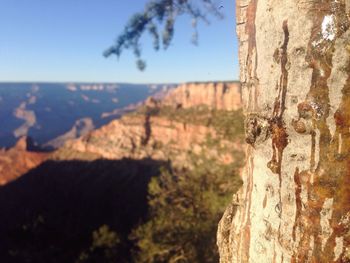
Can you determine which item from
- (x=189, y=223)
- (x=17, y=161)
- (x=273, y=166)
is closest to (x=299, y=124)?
(x=273, y=166)

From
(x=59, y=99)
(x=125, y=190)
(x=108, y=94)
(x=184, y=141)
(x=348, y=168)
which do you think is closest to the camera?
(x=348, y=168)

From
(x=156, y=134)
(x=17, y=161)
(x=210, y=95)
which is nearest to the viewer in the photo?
(x=156, y=134)

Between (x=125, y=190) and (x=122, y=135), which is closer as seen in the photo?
(x=125, y=190)

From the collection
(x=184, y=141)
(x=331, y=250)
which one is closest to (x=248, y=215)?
(x=331, y=250)

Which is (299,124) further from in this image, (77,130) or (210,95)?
(77,130)

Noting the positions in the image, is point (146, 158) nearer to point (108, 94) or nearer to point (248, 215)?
point (248, 215)

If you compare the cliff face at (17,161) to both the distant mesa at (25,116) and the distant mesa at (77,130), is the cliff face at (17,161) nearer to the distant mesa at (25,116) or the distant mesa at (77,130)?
the distant mesa at (77,130)

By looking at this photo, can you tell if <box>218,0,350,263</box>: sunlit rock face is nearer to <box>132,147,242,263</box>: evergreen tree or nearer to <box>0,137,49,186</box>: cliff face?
<box>132,147,242,263</box>: evergreen tree
